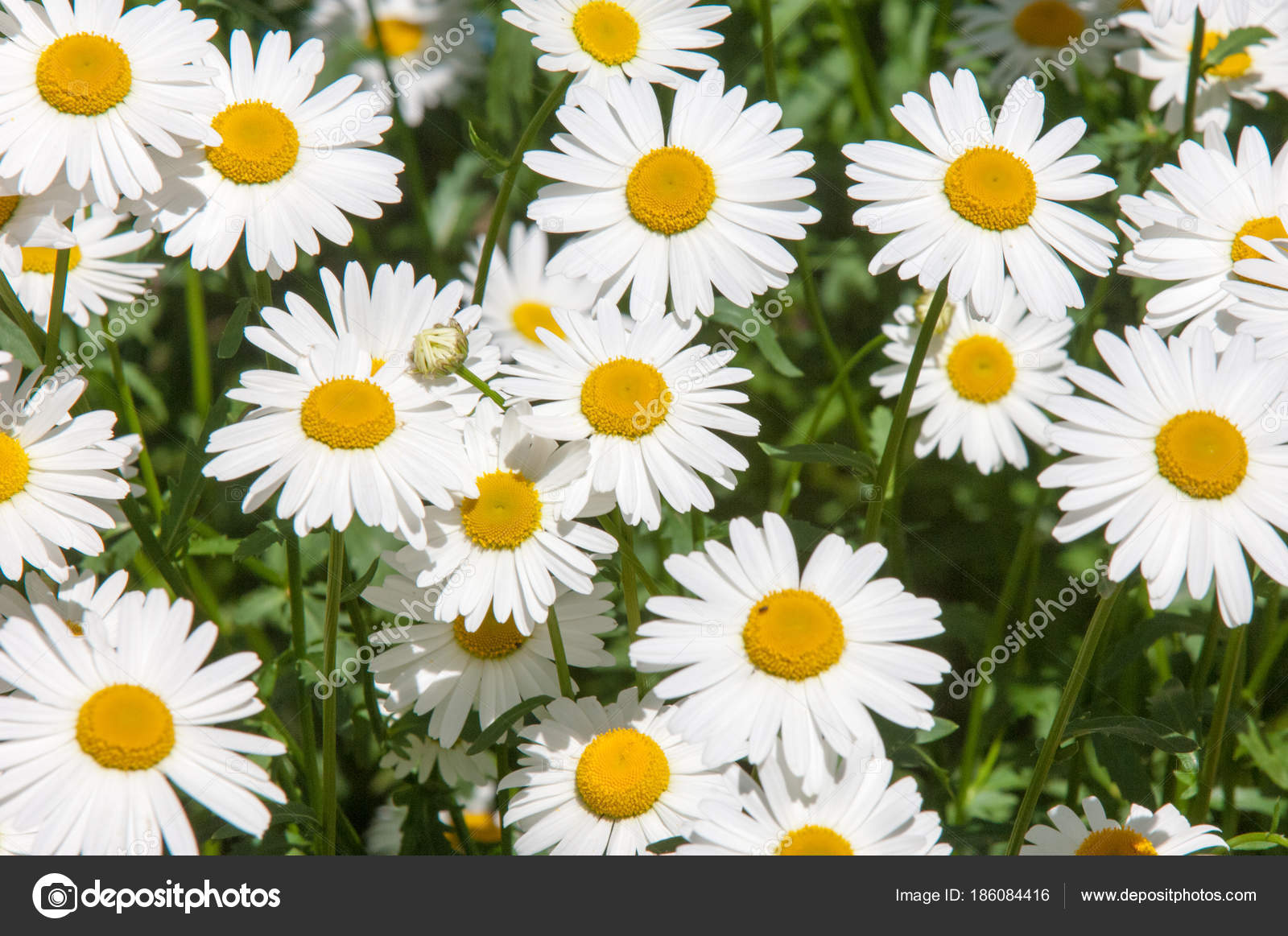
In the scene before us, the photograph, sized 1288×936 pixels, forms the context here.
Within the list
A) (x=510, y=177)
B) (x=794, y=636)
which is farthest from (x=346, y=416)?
(x=794, y=636)

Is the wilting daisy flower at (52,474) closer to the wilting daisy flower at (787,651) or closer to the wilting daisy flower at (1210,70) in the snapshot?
the wilting daisy flower at (787,651)

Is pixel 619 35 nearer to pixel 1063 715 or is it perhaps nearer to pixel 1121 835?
pixel 1063 715

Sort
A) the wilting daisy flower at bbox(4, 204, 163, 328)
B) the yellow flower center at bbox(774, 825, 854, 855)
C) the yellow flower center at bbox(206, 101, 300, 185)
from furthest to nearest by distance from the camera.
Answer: the wilting daisy flower at bbox(4, 204, 163, 328)
the yellow flower center at bbox(206, 101, 300, 185)
the yellow flower center at bbox(774, 825, 854, 855)

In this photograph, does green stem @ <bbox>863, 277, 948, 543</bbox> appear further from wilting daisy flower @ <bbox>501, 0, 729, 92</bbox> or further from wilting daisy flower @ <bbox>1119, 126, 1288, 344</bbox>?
wilting daisy flower @ <bbox>501, 0, 729, 92</bbox>

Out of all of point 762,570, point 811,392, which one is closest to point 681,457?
point 762,570

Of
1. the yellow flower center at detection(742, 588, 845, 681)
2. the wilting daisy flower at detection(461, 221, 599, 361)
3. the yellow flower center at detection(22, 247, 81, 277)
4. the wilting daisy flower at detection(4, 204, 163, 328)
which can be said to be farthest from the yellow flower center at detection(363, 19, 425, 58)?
the yellow flower center at detection(742, 588, 845, 681)

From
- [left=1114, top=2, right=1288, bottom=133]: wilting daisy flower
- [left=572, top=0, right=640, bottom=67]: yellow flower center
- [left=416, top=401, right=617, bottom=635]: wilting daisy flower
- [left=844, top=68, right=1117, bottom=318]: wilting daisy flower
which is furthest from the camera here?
[left=1114, top=2, right=1288, bottom=133]: wilting daisy flower
